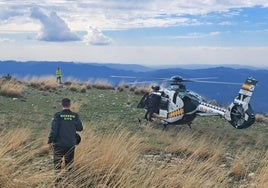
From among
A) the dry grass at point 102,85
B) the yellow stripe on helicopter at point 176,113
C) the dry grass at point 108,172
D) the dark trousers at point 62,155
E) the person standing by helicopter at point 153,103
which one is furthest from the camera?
the dry grass at point 102,85

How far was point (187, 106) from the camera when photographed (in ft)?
59.7

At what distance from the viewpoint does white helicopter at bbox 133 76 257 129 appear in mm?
16938

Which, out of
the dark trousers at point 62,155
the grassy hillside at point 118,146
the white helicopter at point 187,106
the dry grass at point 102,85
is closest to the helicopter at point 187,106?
the white helicopter at point 187,106

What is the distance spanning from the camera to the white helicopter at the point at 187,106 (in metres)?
16.9

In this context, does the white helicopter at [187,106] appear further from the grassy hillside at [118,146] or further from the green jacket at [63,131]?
the green jacket at [63,131]

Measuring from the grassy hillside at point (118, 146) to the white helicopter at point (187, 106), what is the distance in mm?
506

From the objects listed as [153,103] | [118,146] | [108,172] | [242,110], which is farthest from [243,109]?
[108,172]

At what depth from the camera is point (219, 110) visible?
1731cm

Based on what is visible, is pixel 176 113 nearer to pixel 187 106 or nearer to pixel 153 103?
pixel 187 106

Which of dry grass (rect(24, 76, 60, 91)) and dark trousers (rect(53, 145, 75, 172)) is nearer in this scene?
dark trousers (rect(53, 145, 75, 172))

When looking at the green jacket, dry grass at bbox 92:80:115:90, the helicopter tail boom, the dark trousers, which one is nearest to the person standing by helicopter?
the helicopter tail boom

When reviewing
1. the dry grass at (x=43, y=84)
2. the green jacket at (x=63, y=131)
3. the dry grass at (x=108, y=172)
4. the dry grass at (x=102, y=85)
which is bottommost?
the dry grass at (x=102, y=85)

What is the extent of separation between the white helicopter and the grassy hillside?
19.9 inches

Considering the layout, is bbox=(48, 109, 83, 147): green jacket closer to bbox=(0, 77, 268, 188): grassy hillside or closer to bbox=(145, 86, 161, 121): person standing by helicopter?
bbox=(0, 77, 268, 188): grassy hillside
